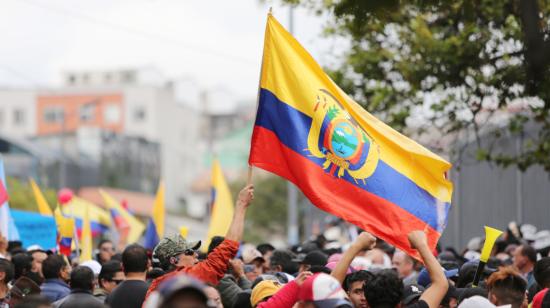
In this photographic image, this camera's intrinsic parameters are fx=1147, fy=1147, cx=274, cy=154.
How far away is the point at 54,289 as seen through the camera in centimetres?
1093

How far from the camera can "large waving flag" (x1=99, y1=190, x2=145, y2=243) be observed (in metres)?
20.4

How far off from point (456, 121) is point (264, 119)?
857cm

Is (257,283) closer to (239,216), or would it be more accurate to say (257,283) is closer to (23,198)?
(239,216)

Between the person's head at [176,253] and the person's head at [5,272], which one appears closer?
the person's head at [176,253]

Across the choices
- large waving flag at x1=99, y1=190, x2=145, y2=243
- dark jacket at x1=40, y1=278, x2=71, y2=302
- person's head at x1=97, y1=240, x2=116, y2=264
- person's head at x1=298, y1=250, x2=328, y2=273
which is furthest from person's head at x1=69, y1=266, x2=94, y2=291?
large waving flag at x1=99, y1=190, x2=145, y2=243

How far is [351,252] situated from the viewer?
7.49 m

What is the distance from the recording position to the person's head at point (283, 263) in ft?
41.0

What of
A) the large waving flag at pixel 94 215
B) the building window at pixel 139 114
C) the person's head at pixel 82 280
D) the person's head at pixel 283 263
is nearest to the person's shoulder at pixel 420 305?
the person's head at pixel 82 280

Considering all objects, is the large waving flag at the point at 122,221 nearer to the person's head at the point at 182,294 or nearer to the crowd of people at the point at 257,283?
the crowd of people at the point at 257,283

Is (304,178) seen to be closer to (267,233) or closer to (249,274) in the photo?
(249,274)

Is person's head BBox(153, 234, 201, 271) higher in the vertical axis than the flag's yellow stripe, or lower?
lower

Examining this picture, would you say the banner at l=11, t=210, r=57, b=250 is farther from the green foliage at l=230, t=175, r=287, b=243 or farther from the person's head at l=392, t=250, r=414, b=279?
the green foliage at l=230, t=175, r=287, b=243

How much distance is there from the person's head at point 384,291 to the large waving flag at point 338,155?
1457 millimetres

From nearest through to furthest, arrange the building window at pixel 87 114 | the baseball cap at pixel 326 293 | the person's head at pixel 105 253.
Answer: the baseball cap at pixel 326 293 < the person's head at pixel 105 253 < the building window at pixel 87 114
